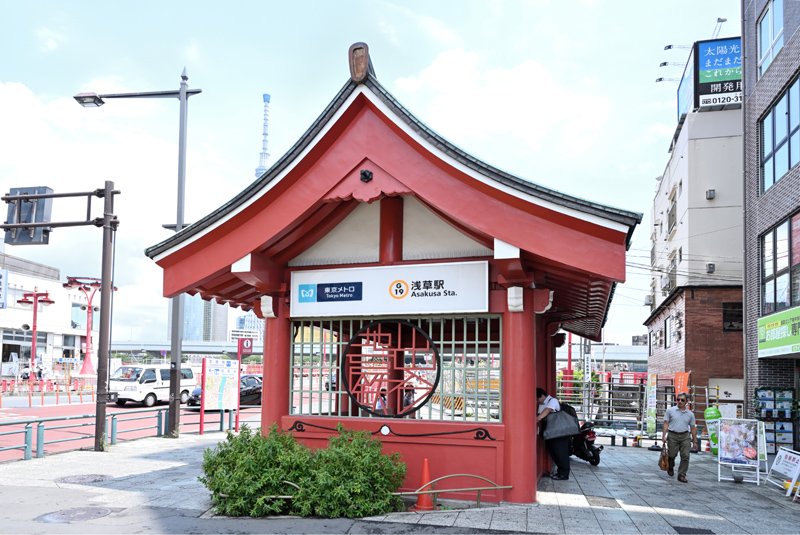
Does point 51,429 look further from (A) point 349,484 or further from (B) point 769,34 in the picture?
(B) point 769,34

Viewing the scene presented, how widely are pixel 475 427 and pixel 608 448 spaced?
10.4 metres

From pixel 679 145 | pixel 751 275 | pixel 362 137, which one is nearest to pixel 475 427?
pixel 362 137

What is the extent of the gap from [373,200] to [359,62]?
6.49ft

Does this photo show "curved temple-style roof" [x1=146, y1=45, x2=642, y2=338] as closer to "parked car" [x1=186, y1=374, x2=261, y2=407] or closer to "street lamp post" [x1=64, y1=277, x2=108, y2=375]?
"parked car" [x1=186, y1=374, x2=261, y2=407]

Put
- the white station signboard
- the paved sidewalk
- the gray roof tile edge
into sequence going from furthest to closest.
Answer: the white station signboard, the gray roof tile edge, the paved sidewalk

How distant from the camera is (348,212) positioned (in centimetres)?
1030

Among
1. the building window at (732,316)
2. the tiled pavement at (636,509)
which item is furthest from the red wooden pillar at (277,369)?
the building window at (732,316)

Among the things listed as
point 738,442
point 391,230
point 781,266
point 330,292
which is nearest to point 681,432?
point 738,442

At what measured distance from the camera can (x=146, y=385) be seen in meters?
28.5

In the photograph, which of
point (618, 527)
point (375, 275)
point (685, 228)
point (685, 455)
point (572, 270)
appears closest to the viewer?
point (618, 527)

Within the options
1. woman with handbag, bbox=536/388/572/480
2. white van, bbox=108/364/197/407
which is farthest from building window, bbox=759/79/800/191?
white van, bbox=108/364/197/407

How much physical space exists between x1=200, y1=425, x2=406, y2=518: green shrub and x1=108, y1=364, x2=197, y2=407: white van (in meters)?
21.4

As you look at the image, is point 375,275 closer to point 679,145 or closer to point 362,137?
point 362,137

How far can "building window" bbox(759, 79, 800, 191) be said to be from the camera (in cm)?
1452
